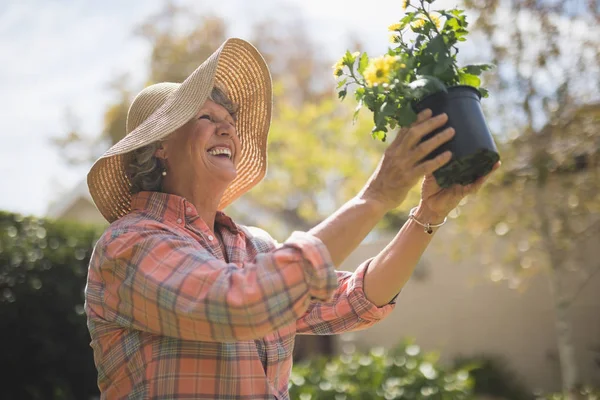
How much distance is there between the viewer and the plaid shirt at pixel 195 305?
1386 mm

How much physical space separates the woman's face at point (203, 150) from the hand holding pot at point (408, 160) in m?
0.55

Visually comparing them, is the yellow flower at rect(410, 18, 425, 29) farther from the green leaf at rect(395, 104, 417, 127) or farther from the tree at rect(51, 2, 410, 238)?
the tree at rect(51, 2, 410, 238)

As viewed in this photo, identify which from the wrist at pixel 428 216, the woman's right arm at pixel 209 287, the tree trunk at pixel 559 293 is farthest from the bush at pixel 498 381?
the woman's right arm at pixel 209 287

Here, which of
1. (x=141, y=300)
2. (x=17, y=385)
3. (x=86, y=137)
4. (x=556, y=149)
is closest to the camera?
(x=141, y=300)

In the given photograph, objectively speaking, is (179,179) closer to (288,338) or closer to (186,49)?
(288,338)

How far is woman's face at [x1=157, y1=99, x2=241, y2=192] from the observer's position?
1932 millimetres

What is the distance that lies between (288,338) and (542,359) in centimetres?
809

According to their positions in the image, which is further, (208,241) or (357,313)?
(357,313)

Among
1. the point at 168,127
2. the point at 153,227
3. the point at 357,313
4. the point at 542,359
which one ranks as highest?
the point at 168,127

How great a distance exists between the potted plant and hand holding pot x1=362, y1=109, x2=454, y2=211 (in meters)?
Result: 0.03

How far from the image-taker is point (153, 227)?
166cm

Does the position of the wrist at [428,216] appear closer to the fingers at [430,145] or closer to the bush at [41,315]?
the fingers at [430,145]

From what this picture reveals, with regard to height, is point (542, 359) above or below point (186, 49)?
below

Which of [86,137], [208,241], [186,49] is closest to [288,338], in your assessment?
[208,241]
